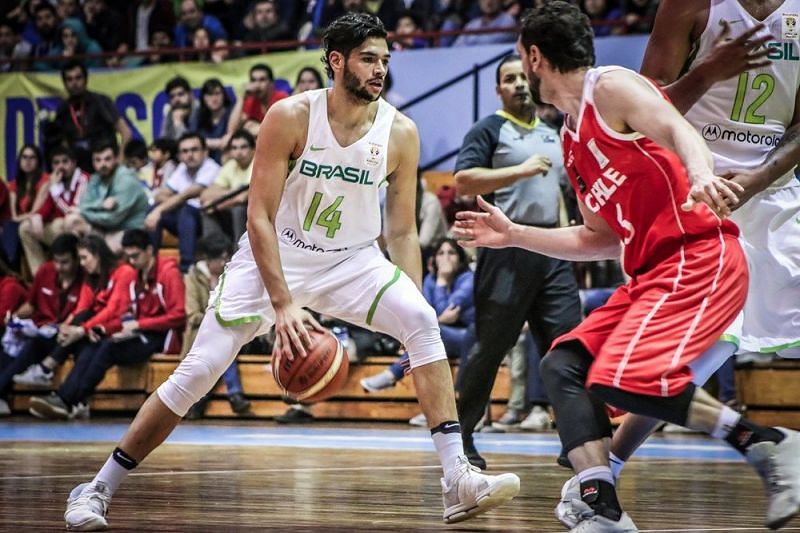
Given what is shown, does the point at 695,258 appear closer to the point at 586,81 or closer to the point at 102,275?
the point at 586,81

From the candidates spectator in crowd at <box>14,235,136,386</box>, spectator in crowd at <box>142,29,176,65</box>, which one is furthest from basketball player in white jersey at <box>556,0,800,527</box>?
spectator in crowd at <box>142,29,176,65</box>

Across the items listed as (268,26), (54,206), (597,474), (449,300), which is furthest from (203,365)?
(268,26)

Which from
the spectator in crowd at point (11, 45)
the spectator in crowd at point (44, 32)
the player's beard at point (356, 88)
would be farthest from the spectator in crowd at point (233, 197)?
the player's beard at point (356, 88)

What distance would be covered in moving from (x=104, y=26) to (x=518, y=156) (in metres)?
8.41

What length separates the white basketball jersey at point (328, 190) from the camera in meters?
4.76

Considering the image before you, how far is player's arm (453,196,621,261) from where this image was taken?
393 centimetres

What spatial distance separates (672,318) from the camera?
3.39m

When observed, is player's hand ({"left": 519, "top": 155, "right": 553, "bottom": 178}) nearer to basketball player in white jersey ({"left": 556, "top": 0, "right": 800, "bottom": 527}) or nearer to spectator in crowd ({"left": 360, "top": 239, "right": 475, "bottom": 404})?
basketball player in white jersey ({"left": 556, "top": 0, "right": 800, "bottom": 527})

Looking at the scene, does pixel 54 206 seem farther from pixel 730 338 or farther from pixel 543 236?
pixel 730 338

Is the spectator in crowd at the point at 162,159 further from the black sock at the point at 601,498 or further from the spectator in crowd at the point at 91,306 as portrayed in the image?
the black sock at the point at 601,498

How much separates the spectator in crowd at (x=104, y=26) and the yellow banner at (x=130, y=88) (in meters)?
0.73

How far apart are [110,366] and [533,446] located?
4.45 meters

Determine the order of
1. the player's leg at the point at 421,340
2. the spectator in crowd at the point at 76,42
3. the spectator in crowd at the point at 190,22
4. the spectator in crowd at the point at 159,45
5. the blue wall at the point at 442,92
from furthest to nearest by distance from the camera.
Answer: the spectator in crowd at the point at 76,42
the spectator in crowd at the point at 159,45
the spectator in crowd at the point at 190,22
the blue wall at the point at 442,92
the player's leg at the point at 421,340

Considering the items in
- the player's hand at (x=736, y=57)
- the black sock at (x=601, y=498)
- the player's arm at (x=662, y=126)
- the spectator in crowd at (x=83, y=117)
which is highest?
the player's hand at (x=736, y=57)
